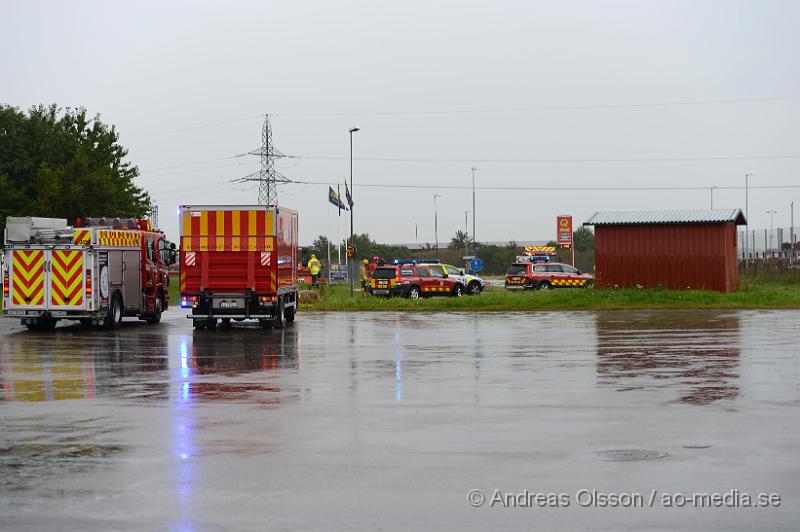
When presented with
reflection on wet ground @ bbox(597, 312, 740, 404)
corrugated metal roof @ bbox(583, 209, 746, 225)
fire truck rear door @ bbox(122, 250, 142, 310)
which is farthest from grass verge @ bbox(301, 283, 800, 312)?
fire truck rear door @ bbox(122, 250, 142, 310)

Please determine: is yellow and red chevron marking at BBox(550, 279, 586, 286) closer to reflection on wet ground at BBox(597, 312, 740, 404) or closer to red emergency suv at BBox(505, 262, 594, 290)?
red emergency suv at BBox(505, 262, 594, 290)

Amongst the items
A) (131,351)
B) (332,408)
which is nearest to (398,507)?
(332,408)

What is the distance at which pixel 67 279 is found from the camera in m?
27.8

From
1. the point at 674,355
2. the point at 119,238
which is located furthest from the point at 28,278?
the point at 674,355

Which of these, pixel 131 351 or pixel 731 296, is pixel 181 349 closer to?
pixel 131 351

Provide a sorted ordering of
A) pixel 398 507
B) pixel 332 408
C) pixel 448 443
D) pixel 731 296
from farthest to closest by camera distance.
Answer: pixel 731 296 < pixel 332 408 < pixel 448 443 < pixel 398 507

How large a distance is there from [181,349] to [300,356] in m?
3.33

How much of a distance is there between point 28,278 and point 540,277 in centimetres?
3259

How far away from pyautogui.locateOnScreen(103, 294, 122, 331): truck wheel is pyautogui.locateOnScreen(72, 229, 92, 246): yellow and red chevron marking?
1877mm

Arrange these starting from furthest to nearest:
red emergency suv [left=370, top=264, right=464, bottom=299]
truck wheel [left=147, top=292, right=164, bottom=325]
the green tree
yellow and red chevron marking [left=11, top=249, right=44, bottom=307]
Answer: the green tree
red emergency suv [left=370, top=264, right=464, bottom=299]
truck wheel [left=147, top=292, right=164, bottom=325]
yellow and red chevron marking [left=11, top=249, right=44, bottom=307]

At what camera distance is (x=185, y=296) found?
91.0 ft

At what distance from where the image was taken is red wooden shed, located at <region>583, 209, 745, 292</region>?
137 feet

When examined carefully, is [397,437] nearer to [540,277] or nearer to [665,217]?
[665,217]

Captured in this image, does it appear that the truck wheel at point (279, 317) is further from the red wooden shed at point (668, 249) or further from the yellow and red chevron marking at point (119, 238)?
the red wooden shed at point (668, 249)
